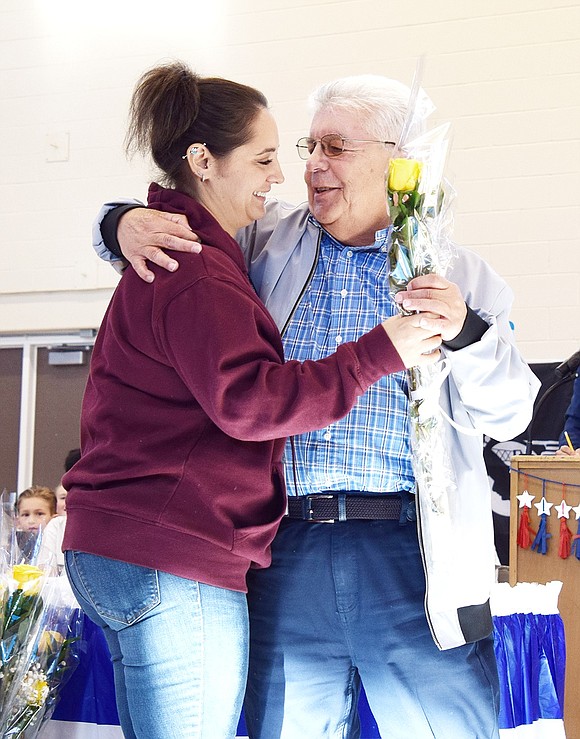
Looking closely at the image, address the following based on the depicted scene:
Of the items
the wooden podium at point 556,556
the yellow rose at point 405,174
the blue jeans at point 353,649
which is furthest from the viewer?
the wooden podium at point 556,556

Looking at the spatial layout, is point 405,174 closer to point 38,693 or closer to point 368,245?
point 368,245

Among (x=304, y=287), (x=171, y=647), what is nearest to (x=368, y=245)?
(x=304, y=287)

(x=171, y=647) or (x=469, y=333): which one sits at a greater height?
(x=469, y=333)

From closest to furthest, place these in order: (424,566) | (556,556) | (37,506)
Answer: (424,566)
(556,556)
(37,506)

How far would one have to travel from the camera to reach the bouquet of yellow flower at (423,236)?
146 centimetres

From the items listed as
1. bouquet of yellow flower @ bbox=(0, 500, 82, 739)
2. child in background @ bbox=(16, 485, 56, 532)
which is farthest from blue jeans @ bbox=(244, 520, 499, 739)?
child in background @ bbox=(16, 485, 56, 532)

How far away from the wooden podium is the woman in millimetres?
1921

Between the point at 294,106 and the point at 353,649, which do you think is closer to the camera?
the point at 353,649

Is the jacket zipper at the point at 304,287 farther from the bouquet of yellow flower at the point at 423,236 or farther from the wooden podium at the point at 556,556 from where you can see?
the wooden podium at the point at 556,556

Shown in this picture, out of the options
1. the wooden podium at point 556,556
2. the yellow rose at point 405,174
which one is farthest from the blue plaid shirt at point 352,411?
the wooden podium at point 556,556

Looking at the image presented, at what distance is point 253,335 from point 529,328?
4.01 meters

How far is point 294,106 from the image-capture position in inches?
223

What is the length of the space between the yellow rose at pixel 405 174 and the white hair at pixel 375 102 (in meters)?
0.44

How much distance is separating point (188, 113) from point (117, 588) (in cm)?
78
